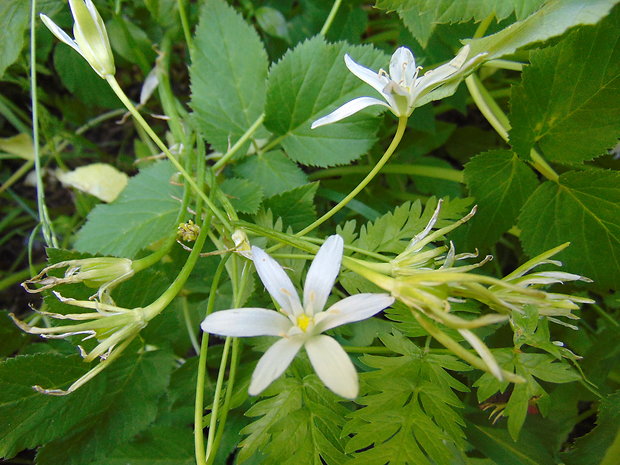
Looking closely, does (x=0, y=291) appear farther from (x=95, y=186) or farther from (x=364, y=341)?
(x=364, y=341)

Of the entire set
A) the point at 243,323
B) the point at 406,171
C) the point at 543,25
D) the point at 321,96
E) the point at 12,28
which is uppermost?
the point at 12,28

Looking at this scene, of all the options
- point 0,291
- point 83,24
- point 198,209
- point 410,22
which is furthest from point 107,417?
point 410,22

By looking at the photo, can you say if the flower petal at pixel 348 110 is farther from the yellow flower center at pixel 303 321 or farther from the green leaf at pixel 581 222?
the green leaf at pixel 581 222

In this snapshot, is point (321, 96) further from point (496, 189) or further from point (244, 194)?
point (496, 189)

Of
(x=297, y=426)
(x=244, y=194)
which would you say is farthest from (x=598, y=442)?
(x=244, y=194)

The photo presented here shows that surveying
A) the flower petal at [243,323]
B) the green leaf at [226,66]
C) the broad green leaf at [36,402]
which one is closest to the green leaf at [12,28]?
the green leaf at [226,66]

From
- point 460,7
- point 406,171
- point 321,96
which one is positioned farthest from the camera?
point 406,171

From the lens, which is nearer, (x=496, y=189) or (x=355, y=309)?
(x=355, y=309)
